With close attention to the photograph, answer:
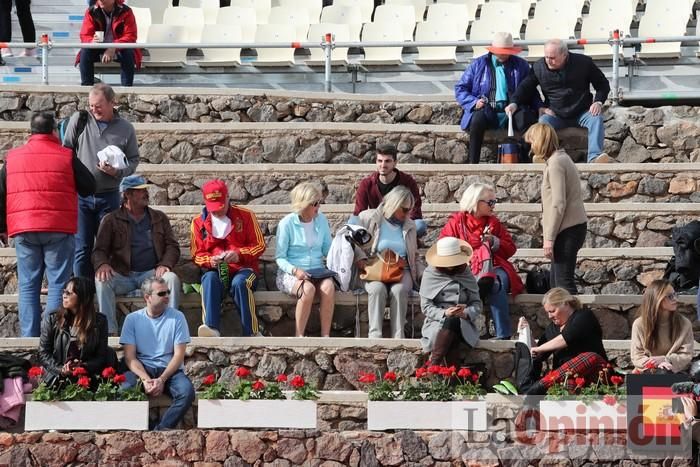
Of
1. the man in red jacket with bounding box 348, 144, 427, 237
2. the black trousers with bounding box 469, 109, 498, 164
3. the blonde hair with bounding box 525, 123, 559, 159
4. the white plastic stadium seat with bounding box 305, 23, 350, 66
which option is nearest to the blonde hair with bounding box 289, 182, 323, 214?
the man in red jacket with bounding box 348, 144, 427, 237

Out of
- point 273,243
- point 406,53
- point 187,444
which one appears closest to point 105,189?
point 273,243

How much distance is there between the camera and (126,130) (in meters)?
14.1

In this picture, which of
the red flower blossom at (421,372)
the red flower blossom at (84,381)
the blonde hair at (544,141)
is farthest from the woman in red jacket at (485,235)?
the red flower blossom at (84,381)

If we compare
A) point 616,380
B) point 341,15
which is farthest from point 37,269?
point 341,15

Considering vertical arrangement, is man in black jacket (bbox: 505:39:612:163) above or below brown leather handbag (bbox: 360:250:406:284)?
above

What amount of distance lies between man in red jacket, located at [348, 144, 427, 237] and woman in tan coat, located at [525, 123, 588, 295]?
3.25 feet

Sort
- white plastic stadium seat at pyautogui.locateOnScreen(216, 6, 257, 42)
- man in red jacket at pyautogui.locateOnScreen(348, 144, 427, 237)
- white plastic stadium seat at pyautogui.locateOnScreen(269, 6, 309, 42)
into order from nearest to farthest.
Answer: man in red jacket at pyautogui.locateOnScreen(348, 144, 427, 237)
white plastic stadium seat at pyautogui.locateOnScreen(216, 6, 257, 42)
white plastic stadium seat at pyautogui.locateOnScreen(269, 6, 309, 42)

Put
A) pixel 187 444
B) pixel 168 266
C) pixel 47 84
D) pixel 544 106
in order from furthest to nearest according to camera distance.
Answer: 1. pixel 47 84
2. pixel 544 106
3. pixel 168 266
4. pixel 187 444

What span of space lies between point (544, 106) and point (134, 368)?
4.96 m

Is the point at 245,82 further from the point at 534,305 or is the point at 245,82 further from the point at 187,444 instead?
the point at 187,444

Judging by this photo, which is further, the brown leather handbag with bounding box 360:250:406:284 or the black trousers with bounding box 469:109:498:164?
the black trousers with bounding box 469:109:498:164

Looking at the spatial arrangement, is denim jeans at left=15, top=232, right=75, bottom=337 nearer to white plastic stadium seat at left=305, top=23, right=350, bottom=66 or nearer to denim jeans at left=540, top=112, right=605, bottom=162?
denim jeans at left=540, top=112, right=605, bottom=162

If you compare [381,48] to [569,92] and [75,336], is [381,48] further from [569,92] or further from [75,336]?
Answer: [75,336]

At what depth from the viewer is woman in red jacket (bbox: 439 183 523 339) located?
13.1 metres
